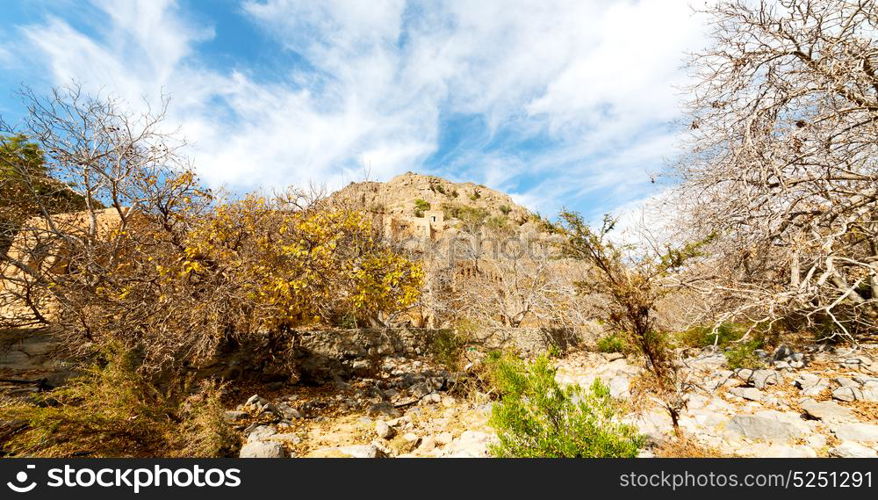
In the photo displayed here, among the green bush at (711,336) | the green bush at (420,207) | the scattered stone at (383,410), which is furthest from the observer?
the green bush at (420,207)

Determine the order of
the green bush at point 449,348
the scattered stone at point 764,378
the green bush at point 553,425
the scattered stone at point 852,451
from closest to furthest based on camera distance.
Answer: the green bush at point 553,425, the scattered stone at point 852,451, the scattered stone at point 764,378, the green bush at point 449,348

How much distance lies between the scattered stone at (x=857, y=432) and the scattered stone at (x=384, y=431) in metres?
5.44

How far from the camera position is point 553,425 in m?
3.35

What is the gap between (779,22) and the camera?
5121 mm

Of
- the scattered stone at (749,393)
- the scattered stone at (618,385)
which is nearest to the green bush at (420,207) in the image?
the scattered stone at (618,385)

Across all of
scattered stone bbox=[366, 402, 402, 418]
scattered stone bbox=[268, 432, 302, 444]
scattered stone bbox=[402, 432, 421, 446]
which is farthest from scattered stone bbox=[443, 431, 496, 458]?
scattered stone bbox=[268, 432, 302, 444]

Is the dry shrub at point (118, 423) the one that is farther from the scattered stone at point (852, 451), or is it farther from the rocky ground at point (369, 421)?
the scattered stone at point (852, 451)

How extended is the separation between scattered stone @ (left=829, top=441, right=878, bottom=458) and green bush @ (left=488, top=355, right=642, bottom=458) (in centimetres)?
215

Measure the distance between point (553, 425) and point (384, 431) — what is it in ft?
9.38

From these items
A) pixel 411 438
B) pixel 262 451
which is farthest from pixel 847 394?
pixel 262 451

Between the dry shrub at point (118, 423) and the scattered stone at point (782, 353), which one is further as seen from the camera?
the scattered stone at point (782, 353)

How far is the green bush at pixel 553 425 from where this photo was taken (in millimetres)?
3055

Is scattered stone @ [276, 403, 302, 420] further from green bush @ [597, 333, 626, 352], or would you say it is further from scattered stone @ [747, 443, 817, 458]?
green bush @ [597, 333, 626, 352]
